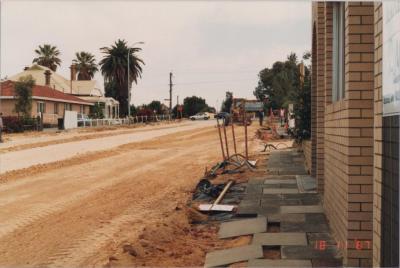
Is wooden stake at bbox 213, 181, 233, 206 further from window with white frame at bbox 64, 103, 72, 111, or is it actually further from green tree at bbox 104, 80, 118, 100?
green tree at bbox 104, 80, 118, 100

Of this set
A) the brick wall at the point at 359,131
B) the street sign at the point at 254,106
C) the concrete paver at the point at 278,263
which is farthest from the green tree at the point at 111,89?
the brick wall at the point at 359,131

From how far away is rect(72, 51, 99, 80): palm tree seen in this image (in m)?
93.2

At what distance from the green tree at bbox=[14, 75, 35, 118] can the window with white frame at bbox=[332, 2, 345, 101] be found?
3697 cm

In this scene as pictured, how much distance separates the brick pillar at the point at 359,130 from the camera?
16.9ft

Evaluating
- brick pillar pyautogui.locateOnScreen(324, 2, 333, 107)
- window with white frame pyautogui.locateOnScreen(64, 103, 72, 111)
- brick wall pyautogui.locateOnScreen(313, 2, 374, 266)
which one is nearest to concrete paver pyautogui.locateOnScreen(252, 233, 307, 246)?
brick wall pyautogui.locateOnScreen(313, 2, 374, 266)

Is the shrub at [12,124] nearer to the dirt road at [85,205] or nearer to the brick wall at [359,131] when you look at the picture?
the dirt road at [85,205]

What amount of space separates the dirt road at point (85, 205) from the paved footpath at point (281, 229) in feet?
2.33

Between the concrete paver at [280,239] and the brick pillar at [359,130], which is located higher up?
Answer: the brick pillar at [359,130]

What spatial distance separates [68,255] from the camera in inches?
269

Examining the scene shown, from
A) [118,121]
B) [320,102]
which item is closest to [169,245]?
[320,102]

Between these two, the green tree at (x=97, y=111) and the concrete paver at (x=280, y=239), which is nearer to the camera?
the concrete paver at (x=280, y=239)

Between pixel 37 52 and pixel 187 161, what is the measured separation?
76538mm

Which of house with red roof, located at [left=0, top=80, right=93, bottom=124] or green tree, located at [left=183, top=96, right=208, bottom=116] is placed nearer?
house with red roof, located at [left=0, top=80, right=93, bottom=124]

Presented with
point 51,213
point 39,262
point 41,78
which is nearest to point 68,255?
point 39,262
